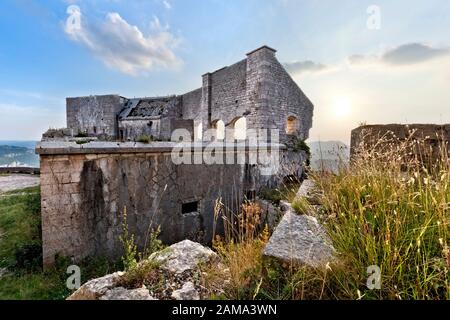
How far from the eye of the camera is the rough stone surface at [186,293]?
61.4 inches

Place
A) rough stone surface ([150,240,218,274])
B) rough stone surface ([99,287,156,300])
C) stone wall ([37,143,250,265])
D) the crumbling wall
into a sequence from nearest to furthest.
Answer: rough stone surface ([99,287,156,300])
rough stone surface ([150,240,218,274])
stone wall ([37,143,250,265])
the crumbling wall

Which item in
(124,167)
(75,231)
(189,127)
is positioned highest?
(189,127)

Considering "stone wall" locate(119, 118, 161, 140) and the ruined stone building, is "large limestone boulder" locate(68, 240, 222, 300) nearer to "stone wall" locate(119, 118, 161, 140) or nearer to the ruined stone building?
the ruined stone building

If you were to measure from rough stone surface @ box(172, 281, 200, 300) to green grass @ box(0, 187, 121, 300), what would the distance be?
288 cm

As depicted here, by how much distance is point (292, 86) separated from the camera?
45.6ft

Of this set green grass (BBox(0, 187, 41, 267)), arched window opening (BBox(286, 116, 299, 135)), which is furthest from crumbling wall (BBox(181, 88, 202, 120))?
green grass (BBox(0, 187, 41, 267))

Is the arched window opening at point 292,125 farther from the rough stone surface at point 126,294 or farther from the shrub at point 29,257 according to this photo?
the rough stone surface at point 126,294

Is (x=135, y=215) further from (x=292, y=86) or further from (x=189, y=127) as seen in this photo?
(x=292, y=86)

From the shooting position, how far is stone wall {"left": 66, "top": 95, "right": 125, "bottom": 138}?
2391 centimetres

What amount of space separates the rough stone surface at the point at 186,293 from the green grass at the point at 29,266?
2.88m

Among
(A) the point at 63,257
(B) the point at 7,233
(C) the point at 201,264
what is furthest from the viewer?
(B) the point at 7,233

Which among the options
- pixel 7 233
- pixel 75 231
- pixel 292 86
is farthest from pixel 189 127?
pixel 292 86

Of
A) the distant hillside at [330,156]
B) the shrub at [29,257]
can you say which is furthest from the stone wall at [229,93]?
the shrub at [29,257]

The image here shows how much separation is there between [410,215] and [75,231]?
4.83 meters
